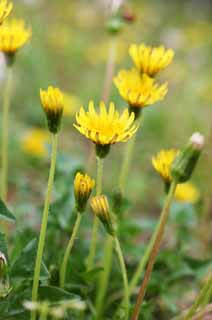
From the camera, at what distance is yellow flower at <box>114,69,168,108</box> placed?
1.14 metres

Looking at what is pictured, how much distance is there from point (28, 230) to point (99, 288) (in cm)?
19

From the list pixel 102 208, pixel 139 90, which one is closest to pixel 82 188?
pixel 102 208

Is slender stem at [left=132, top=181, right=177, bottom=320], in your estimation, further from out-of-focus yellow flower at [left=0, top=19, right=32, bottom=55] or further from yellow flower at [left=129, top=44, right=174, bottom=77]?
out-of-focus yellow flower at [left=0, top=19, right=32, bottom=55]

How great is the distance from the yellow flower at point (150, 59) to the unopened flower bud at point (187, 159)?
25cm

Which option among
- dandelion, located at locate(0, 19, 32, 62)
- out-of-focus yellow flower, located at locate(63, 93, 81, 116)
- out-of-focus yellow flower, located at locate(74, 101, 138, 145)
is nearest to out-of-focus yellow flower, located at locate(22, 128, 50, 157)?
out-of-focus yellow flower, located at locate(63, 93, 81, 116)

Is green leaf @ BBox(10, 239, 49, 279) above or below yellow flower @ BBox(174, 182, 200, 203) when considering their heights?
above

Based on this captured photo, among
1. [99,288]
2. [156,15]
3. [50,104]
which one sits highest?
[156,15]

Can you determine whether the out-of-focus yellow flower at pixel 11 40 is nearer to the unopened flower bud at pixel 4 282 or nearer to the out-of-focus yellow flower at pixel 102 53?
the unopened flower bud at pixel 4 282

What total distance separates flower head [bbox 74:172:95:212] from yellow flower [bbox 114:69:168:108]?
208 mm

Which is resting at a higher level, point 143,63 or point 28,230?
point 143,63

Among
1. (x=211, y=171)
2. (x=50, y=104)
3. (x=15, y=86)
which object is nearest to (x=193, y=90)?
(x=15, y=86)

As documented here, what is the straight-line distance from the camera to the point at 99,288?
1.28 meters

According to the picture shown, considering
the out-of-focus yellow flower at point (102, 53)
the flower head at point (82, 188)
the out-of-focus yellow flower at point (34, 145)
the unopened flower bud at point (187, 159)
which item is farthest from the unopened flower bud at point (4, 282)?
the out-of-focus yellow flower at point (102, 53)

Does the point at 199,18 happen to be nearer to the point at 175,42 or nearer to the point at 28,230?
the point at 175,42
